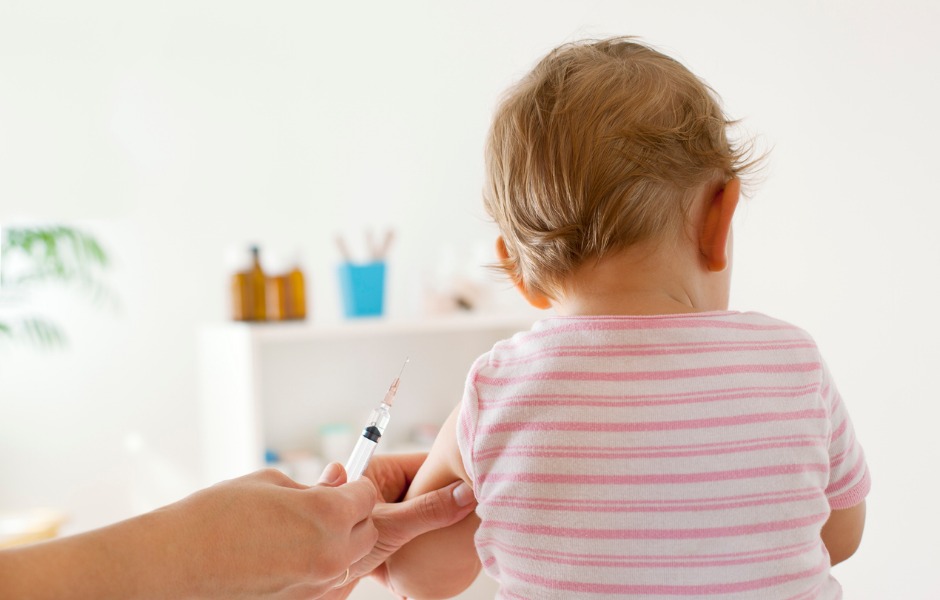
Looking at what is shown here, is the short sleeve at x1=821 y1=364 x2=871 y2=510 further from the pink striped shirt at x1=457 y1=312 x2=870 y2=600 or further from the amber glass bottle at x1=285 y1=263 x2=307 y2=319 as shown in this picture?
the amber glass bottle at x1=285 y1=263 x2=307 y2=319

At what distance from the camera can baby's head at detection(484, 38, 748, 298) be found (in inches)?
27.2

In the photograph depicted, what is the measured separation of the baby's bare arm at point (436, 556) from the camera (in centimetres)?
79

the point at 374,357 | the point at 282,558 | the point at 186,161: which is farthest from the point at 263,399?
the point at 282,558

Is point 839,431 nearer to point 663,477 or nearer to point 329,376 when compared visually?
point 663,477

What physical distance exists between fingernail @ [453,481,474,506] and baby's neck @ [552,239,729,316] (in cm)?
18

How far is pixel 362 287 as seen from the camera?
6.77ft

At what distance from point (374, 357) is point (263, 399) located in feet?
1.01

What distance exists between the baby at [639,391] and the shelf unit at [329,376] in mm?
1284

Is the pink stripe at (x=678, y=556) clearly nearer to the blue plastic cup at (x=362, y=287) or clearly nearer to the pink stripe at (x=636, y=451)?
the pink stripe at (x=636, y=451)

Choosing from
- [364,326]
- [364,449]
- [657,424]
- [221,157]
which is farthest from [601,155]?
[221,157]

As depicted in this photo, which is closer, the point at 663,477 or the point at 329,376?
the point at 663,477

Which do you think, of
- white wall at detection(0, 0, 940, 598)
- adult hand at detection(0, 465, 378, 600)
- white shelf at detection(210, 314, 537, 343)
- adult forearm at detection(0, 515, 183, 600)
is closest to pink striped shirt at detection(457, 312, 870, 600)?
adult hand at detection(0, 465, 378, 600)

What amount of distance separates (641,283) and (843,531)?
29 centimetres

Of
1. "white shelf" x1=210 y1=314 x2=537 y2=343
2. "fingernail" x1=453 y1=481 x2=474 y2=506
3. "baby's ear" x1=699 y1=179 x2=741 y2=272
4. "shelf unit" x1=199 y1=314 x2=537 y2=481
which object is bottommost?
"shelf unit" x1=199 y1=314 x2=537 y2=481
